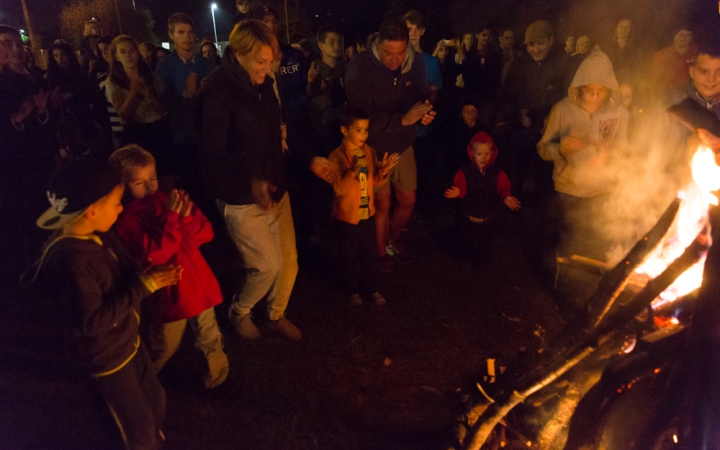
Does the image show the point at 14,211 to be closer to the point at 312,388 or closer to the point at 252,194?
the point at 252,194

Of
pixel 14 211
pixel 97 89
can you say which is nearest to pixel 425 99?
pixel 14 211

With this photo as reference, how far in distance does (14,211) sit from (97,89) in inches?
128

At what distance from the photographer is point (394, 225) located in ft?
17.6

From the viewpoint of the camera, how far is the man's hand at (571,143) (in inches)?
173

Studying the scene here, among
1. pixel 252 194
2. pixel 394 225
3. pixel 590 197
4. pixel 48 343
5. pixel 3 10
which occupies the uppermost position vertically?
pixel 3 10

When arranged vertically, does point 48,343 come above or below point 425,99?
below

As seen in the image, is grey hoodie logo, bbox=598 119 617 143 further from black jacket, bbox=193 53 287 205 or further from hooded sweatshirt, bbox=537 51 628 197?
black jacket, bbox=193 53 287 205

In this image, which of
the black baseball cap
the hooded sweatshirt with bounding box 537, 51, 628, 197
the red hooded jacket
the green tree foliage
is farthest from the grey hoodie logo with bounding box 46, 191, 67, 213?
the green tree foliage

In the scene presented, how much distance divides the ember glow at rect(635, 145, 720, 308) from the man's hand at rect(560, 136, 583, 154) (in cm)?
205

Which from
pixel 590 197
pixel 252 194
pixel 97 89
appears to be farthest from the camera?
pixel 97 89

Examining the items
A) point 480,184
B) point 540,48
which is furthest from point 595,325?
point 540,48

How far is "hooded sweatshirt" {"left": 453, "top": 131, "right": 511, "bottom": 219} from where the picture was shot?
4.99 meters

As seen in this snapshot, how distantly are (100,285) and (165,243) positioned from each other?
57 centimetres

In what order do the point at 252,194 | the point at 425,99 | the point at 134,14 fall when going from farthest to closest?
the point at 134,14, the point at 425,99, the point at 252,194
